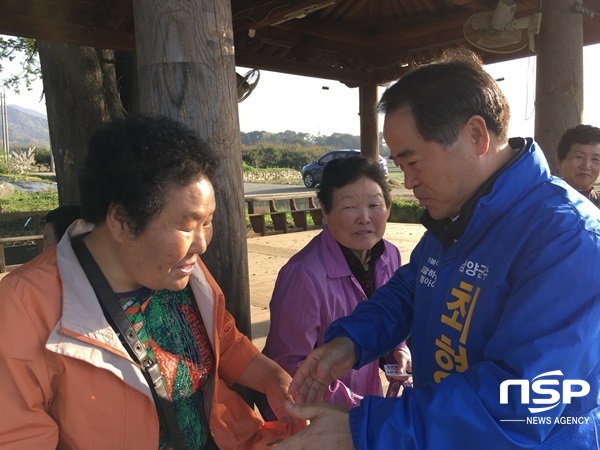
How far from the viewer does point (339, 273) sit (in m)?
2.37

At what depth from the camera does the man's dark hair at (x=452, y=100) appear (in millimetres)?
1473

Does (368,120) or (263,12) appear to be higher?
(263,12)

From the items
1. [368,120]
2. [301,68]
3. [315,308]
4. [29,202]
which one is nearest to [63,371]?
[315,308]

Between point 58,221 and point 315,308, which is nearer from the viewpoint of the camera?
point 315,308

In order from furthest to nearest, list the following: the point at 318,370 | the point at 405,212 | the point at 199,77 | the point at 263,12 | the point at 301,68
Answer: the point at 405,212
the point at 301,68
the point at 263,12
the point at 199,77
the point at 318,370

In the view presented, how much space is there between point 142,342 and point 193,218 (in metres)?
0.46

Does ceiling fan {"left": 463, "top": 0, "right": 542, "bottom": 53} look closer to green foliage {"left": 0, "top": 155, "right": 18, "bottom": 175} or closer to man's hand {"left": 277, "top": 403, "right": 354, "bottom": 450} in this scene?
man's hand {"left": 277, "top": 403, "right": 354, "bottom": 450}

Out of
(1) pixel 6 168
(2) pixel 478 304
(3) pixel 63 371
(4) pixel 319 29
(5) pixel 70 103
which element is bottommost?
(3) pixel 63 371

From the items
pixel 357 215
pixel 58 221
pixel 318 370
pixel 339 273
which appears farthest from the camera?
pixel 58 221

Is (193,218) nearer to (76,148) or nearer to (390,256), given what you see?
(390,256)

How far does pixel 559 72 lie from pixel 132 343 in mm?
3451

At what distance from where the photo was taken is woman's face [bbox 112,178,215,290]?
156 centimetres

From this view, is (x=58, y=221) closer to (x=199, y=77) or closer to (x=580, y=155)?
(x=199, y=77)

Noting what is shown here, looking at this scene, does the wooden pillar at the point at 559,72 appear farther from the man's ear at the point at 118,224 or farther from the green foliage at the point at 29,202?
the green foliage at the point at 29,202
